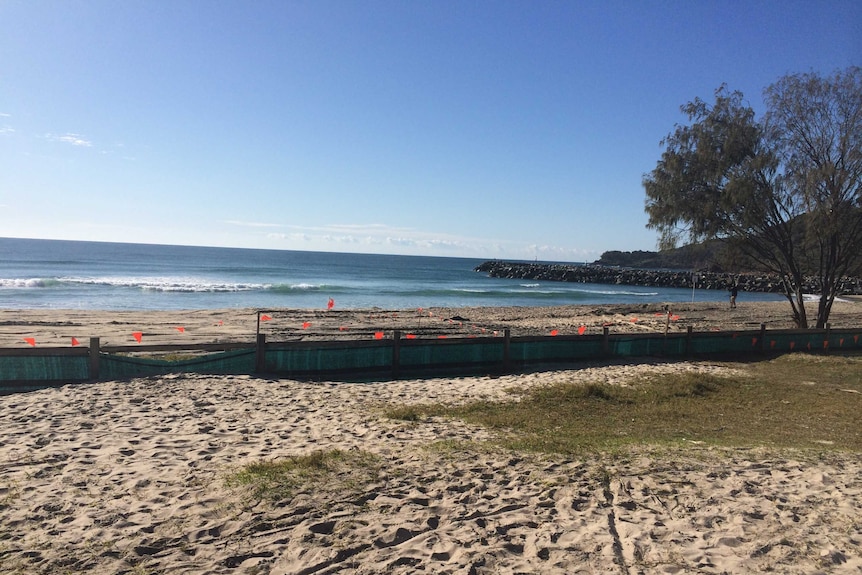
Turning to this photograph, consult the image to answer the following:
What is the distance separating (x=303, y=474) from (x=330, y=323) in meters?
19.9

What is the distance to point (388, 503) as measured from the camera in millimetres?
5074

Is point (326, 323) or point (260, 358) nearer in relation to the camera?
point (260, 358)

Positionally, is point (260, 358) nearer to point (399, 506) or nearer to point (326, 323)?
point (399, 506)

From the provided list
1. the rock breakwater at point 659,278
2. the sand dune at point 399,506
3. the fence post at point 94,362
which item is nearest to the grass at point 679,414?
the sand dune at point 399,506

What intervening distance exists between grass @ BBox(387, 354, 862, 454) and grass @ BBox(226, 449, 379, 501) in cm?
199

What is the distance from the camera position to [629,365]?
13.6 m

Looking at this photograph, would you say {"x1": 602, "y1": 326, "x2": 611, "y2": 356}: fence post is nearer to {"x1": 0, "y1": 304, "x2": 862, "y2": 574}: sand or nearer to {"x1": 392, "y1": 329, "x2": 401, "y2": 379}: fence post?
{"x1": 392, "y1": 329, "x2": 401, "y2": 379}: fence post

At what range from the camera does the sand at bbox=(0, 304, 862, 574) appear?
4.11 metres

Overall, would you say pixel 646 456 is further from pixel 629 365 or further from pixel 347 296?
pixel 347 296

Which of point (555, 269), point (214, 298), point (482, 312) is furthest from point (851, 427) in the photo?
point (555, 269)

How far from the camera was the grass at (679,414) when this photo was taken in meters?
7.38

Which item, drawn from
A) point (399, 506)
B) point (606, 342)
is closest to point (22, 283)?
point (606, 342)

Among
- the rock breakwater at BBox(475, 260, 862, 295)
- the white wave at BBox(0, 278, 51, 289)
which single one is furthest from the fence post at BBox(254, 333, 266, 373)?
the rock breakwater at BBox(475, 260, 862, 295)

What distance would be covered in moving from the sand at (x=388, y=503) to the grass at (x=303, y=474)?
6cm
